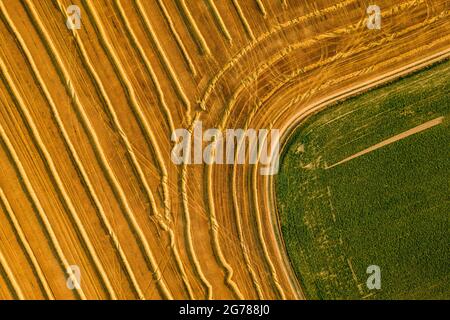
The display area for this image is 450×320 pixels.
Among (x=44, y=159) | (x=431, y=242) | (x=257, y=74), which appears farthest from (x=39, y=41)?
(x=431, y=242)

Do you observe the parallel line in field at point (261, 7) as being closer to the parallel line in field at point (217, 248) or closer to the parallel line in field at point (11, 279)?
the parallel line in field at point (217, 248)

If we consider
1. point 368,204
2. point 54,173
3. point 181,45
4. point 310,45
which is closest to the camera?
point 54,173

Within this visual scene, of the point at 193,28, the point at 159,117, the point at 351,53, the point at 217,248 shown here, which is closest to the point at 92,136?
the point at 159,117

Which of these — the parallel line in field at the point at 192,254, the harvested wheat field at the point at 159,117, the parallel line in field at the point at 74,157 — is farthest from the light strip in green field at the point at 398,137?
the parallel line in field at the point at 74,157

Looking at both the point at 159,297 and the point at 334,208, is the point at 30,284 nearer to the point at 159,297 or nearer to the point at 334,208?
the point at 159,297

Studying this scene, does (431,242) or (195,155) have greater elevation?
(195,155)

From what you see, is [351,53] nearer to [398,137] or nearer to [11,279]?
[398,137]
